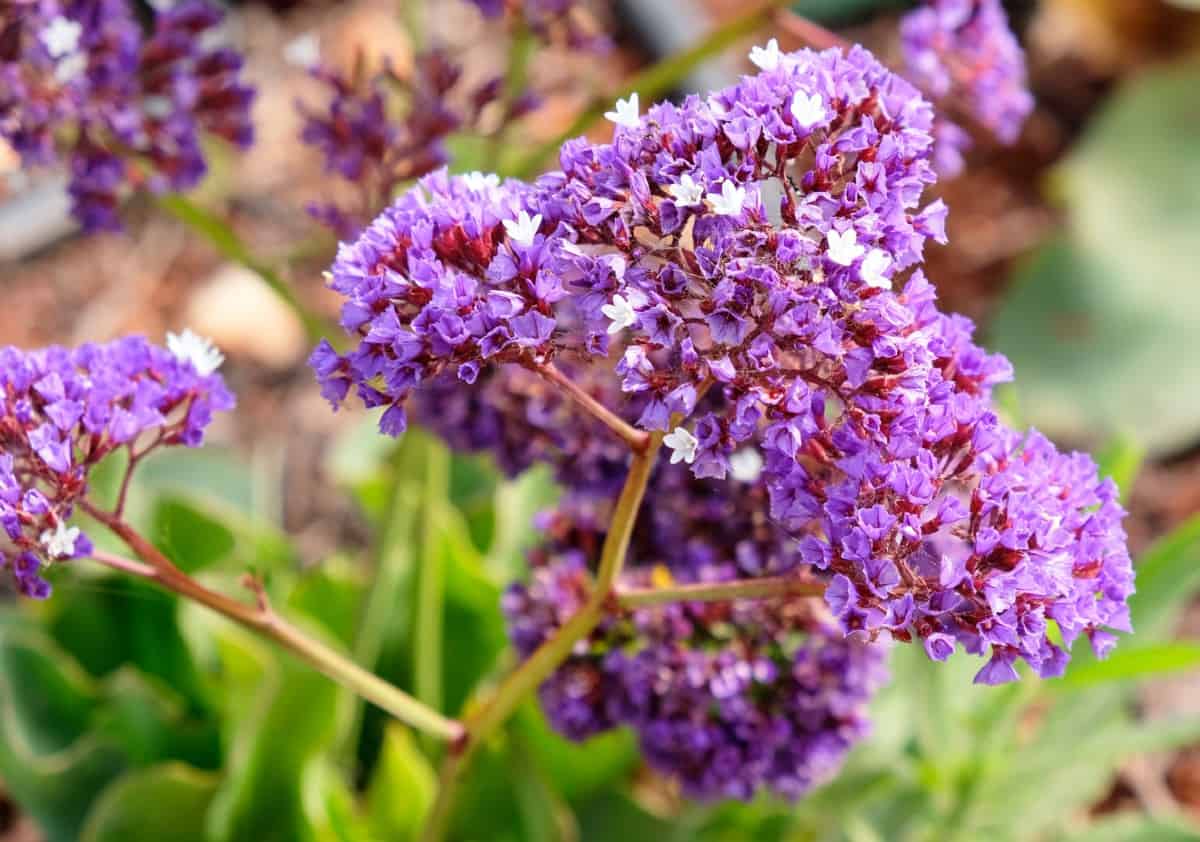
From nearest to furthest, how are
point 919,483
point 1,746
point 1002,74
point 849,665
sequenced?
point 919,483 → point 849,665 → point 1002,74 → point 1,746

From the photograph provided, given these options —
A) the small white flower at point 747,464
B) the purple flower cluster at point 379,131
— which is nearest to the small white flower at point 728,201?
the small white flower at point 747,464

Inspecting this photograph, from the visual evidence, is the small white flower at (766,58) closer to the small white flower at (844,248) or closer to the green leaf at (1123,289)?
the small white flower at (844,248)

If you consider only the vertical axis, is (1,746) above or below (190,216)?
below

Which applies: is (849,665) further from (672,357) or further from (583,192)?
(583,192)

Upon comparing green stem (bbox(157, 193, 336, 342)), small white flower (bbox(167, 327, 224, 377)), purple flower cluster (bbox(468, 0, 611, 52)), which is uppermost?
purple flower cluster (bbox(468, 0, 611, 52))

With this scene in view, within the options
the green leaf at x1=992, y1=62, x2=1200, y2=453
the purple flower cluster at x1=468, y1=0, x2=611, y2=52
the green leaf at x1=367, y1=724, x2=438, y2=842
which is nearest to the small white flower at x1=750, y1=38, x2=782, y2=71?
the purple flower cluster at x1=468, y1=0, x2=611, y2=52

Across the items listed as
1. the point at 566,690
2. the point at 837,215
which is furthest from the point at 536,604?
the point at 837,215

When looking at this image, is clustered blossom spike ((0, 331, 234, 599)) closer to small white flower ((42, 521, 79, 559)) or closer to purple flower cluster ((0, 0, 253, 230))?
small white flower ((42, 521, 79, 559))
